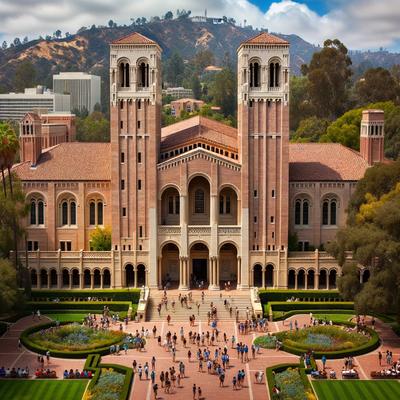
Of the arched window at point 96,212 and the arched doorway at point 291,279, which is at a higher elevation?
the arched window at point 96,212

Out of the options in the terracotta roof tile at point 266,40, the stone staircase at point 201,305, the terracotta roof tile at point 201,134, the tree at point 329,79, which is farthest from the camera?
the tree at point 329,79

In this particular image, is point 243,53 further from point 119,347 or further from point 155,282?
point 119,347

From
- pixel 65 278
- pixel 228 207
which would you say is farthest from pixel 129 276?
pixel 228 207

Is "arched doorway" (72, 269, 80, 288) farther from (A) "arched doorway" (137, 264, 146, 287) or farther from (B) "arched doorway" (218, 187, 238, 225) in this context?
(B) "arched doorway" (218, 187, 238, 225)

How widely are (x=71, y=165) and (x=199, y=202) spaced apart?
15.3m

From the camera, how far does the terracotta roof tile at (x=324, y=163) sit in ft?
283

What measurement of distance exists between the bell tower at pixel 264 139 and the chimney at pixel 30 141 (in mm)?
23780

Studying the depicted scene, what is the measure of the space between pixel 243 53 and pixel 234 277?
79.5ft

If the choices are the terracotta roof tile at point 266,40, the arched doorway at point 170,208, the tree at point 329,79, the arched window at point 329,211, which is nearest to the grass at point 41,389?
the arched doorway at point 170,208

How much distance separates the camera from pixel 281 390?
54375mm

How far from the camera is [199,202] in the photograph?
8550 cm

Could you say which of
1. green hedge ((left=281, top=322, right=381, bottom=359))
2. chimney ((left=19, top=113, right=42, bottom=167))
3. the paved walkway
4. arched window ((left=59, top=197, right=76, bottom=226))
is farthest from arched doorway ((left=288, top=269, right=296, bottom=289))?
chimney ((left=19, top=113, right=42, bottom=167))

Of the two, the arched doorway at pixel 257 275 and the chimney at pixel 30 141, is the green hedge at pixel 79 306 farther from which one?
the chimney at pixel 30 141

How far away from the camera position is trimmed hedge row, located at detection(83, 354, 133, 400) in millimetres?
54250
